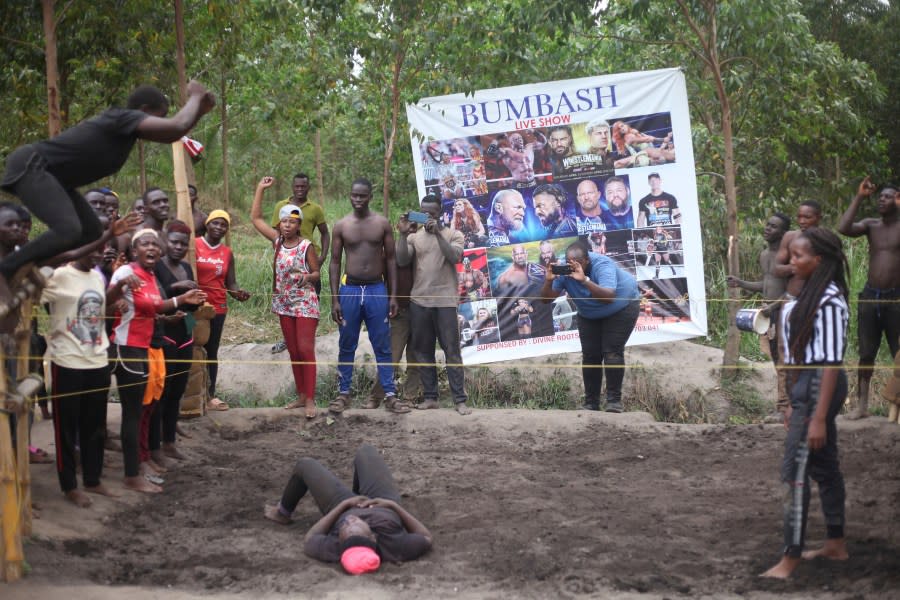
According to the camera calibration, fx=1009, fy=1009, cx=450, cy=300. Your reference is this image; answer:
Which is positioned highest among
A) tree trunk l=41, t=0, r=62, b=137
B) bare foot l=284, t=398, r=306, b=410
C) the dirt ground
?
tree trunk l=41, t=0, r=62, b=137

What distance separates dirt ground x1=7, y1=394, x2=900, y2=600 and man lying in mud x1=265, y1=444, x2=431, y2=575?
0.11 m

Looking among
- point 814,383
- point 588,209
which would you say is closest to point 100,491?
point 814,383

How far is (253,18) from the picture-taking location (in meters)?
12.4

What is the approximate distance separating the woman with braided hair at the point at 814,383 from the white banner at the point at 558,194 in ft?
16.7

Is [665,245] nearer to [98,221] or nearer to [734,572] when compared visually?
[734,572]

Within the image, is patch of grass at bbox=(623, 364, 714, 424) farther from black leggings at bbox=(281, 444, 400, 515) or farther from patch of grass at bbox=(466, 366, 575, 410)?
black leggings at bbox=(281, 444, 400, 515)

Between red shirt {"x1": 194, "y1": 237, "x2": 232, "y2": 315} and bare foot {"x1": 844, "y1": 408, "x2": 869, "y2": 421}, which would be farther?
red shirt {"x1": 194, "y1": 237, "x2": 232, "y2": 315}

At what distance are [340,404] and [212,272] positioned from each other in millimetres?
1739

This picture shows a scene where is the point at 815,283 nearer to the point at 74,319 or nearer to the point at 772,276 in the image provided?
the point at 772,276

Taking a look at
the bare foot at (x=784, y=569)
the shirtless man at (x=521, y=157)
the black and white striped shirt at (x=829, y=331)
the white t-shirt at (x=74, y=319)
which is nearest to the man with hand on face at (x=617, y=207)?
the shirtless man at (x=521, y=157)

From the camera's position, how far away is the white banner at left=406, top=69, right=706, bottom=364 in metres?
10.6

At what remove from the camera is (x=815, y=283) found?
18.0 feet

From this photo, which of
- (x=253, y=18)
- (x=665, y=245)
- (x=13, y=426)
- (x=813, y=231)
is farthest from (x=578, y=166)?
(x=13, y=426)

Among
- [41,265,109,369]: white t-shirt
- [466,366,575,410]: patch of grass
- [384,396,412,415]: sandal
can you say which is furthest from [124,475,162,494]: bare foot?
[466,366,575,410]: patch of grass
